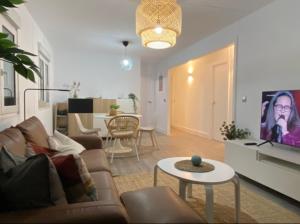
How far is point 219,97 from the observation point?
5910 millimetres

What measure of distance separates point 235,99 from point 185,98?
4.07 m

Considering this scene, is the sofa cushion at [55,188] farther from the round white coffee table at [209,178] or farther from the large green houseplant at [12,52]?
the round white coffee table at [209,178]

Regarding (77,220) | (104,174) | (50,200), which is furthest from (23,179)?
(104,174)

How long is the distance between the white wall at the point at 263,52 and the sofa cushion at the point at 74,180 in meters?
2.63

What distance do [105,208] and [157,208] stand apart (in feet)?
1.37

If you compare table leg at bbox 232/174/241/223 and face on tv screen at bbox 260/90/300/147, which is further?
face on tv screen at bbox 260/90/300/147

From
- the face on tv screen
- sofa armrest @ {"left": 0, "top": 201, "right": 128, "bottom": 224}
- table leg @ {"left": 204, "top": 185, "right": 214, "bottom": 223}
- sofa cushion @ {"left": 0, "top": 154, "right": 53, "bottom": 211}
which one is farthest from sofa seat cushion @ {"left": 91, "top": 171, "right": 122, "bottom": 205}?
the face on tv screen

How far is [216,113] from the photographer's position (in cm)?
604

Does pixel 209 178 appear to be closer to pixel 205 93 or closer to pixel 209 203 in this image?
pixel 209 203

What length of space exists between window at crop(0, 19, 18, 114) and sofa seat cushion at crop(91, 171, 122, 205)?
1253 mm

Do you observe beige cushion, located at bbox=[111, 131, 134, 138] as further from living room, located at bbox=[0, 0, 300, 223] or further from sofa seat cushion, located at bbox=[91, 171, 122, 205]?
sofa seat cushion, located at bbox=[91, 171, 122, 205]

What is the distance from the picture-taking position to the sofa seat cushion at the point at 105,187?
1451 millimetres

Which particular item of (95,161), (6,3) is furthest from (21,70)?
(95,161)

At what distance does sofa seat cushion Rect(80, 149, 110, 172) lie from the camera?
2142 mm
